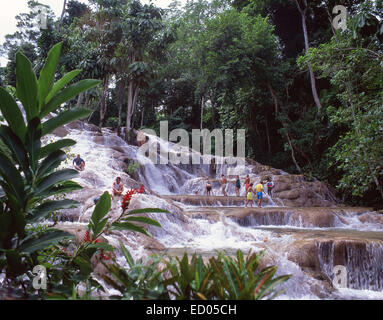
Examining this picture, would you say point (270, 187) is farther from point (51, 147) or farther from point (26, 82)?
point (26, 82)

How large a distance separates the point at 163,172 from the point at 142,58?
9191 mm

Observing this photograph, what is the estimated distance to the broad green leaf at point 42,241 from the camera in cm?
129

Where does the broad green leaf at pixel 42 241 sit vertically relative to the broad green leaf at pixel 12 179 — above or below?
below

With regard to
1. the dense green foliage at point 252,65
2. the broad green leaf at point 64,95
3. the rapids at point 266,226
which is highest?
the dense green foliage at point 252,65

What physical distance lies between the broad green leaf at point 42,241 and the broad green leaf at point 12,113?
1.47 ft

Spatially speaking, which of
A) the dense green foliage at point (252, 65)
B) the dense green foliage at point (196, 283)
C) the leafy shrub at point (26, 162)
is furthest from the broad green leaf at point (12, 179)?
the dense green foliage at point (252, 65)

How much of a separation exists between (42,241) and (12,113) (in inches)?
22.6

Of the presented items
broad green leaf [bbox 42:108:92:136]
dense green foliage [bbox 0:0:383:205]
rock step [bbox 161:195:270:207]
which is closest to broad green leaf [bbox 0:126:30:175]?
broad green leaf [bbox 42:108:92:136]

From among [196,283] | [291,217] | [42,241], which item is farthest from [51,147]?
[291,217]

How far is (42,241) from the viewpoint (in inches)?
52.4

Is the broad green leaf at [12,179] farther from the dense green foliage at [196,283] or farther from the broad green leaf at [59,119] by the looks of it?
the dense green foliage at [196,283]
